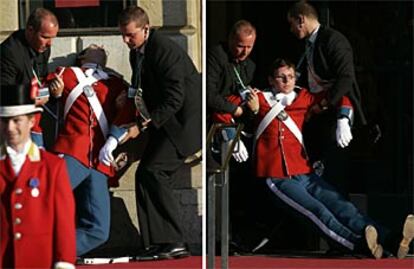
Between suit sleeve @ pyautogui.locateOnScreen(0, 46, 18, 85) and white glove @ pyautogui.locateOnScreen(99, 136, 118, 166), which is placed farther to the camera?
white glove @ pyautogui.locateOnScreen(99, 136, 118, 166)

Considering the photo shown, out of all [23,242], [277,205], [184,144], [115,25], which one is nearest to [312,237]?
[277,205]

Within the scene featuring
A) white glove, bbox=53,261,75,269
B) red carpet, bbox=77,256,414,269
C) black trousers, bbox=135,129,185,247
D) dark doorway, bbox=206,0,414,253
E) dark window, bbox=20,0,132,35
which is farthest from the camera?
dark doorway, bbox=206,0,414,253

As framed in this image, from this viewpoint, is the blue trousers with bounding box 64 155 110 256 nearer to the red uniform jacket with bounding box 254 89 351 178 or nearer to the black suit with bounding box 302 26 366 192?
the red uniform jacket with bounding box 254 89 351 178

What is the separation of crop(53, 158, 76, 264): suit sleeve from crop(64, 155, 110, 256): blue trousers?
2.44m

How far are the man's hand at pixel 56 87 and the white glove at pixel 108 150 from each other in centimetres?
48

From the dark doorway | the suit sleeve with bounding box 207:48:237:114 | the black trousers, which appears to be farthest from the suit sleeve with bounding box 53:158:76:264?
the dark doorway

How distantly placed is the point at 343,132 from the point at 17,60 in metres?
2.40

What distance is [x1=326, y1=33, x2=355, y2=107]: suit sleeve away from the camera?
1022cm

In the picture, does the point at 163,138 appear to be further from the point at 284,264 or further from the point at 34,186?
the point at 34,186

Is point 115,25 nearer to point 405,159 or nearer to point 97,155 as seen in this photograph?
point 97,155

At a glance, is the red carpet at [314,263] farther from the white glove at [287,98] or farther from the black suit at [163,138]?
the white glove at [287,98]

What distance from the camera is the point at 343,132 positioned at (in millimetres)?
10297

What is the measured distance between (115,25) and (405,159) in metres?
2.93

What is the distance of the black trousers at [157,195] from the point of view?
10133 millimetres
